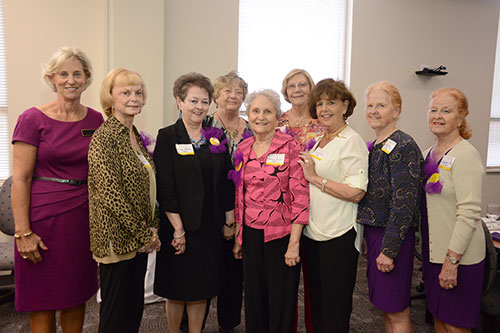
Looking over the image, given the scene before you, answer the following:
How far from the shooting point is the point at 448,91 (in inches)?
78.4

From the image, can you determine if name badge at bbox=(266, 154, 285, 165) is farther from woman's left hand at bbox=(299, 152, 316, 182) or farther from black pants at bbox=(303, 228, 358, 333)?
black pants at bbox=(303, 228, 358, 333)

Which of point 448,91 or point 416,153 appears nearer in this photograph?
point 416,153

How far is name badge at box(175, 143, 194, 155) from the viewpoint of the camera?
1992 mm

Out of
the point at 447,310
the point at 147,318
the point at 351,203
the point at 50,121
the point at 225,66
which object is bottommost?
the point at 147,318

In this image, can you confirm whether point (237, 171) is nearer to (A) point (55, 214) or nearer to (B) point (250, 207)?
(B) point (250, 207)

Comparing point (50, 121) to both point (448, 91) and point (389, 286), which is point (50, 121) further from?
point (448, 91)

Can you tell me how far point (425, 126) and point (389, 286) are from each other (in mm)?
3872

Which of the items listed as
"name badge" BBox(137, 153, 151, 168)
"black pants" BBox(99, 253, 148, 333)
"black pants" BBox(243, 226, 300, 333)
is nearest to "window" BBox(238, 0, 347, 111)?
"name badge" BBox(137, 153, 151, 168)

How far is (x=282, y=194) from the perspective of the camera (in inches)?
74.1

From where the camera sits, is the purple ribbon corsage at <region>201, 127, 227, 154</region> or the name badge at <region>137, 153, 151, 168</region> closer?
the name badge at <region>137, 153, 151, 168</region>

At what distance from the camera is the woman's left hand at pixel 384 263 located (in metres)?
1.82

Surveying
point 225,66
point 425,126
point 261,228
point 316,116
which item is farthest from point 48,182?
point 425,126

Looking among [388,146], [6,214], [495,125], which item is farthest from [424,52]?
[6,214]

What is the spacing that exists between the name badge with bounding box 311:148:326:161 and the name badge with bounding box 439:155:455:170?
0.67 metres
